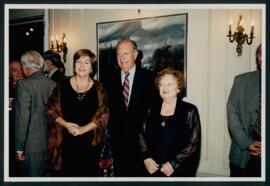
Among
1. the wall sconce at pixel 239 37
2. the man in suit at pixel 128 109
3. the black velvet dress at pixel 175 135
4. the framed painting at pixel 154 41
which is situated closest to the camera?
the black velvet dress at pixel 175 135

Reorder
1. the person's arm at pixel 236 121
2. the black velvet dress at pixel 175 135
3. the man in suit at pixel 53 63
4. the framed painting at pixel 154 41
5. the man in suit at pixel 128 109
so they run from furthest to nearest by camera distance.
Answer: the framed painting at pixel 154 41
the man in suit at pixel 53 63
the man in suit at pixel 128 109
the person's arm at pixel 236 121
the black velvet dress at pixel 175 135

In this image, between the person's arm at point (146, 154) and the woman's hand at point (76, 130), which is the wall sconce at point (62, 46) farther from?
the person's arm at point (146, 154)

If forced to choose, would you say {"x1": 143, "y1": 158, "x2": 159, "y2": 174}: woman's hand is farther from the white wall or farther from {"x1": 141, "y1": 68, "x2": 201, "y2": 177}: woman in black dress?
the white wall

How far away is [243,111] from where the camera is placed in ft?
8.81

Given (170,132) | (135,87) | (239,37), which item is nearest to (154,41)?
(135,87)

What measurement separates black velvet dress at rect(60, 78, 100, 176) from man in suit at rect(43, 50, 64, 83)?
35cm

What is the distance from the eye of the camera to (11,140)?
276cm

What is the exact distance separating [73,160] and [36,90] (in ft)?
2.07

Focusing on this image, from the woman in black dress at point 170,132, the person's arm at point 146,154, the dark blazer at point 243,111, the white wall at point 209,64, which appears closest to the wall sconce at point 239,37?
the white wall at point 209,64

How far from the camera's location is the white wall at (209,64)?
3.00m

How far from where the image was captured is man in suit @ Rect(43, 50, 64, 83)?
3.06 m

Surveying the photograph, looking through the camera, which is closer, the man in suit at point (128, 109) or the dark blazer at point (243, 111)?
the dark blazer at point (243, 111)

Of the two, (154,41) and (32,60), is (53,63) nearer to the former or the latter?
(32,60)

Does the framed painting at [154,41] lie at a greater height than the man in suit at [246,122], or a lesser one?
greater
